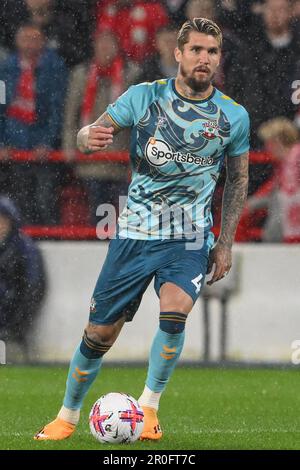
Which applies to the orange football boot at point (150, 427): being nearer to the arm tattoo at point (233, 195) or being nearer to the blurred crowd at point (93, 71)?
the arm tattoo at point (233, 195)

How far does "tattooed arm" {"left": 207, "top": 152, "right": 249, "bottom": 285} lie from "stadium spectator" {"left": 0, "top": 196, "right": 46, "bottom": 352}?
11.8ft

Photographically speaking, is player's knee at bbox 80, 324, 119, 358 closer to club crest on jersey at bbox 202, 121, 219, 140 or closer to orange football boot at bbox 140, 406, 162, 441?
orange football boot at bbox 140, 406, 162, 441

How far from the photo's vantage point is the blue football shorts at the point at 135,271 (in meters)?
6.43

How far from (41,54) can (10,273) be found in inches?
77.0

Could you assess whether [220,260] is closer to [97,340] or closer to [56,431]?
[97,340]

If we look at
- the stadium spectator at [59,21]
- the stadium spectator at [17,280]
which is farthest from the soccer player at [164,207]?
the stadium spectator at [59,21]

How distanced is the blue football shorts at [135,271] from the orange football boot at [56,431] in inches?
20.9

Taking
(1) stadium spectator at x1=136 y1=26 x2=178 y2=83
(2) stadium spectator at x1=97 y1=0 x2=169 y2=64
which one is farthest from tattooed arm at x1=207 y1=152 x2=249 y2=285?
(2) stadium spectator at x1=97 y1=0 x2=169 y2=64

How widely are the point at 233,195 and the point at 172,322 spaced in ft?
2.66

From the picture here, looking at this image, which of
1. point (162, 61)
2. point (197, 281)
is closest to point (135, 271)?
point (197, 281)

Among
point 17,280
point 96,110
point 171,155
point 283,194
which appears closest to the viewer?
point 171,155

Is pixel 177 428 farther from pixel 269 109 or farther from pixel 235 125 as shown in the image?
pixel 269 109

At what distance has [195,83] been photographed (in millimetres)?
6543

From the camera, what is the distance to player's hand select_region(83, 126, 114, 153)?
6211 millimetres
